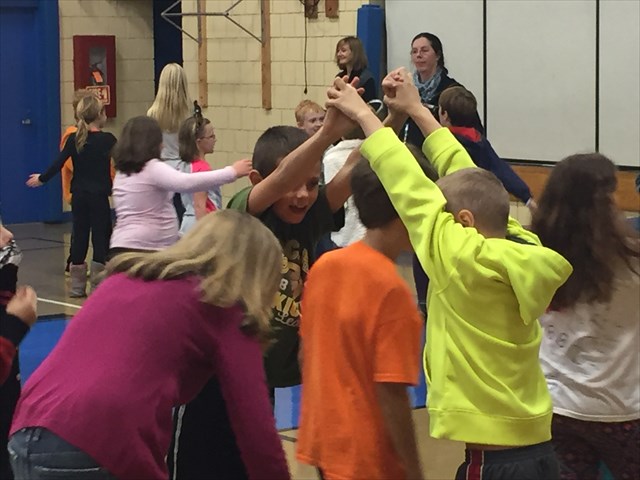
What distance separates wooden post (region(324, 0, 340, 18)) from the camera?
11523mm

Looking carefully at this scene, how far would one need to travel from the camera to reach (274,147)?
3.73 m

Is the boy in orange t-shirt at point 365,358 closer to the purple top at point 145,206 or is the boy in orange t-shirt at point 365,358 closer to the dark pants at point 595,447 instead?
the dark pants at point 595,447

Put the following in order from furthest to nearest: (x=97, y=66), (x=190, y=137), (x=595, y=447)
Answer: (x=97, y=66) < (x=190, y=137) < (x=595, y=447)

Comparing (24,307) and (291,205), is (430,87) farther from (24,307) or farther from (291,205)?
(24,307)

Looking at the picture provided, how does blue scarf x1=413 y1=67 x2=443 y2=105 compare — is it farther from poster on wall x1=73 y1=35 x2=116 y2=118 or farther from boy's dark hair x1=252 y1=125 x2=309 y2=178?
poster on wall x1=73 y1=35 x2=116 y2=118

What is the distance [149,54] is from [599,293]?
479 inches

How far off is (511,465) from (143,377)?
1.00 meters

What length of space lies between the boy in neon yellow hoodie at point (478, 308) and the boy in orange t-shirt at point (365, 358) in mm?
111

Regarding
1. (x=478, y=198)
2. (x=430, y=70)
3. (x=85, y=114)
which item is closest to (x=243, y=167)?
(x=478, y=198)

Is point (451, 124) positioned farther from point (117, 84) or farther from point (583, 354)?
point (117, 84)

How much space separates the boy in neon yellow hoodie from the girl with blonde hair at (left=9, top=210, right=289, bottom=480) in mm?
399

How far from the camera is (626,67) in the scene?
8.95 meters

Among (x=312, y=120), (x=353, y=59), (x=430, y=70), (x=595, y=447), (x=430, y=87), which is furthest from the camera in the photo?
(x=353, y=59)

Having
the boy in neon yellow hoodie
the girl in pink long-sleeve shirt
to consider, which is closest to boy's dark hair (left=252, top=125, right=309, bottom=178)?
the boy in neon yellow hoodie
